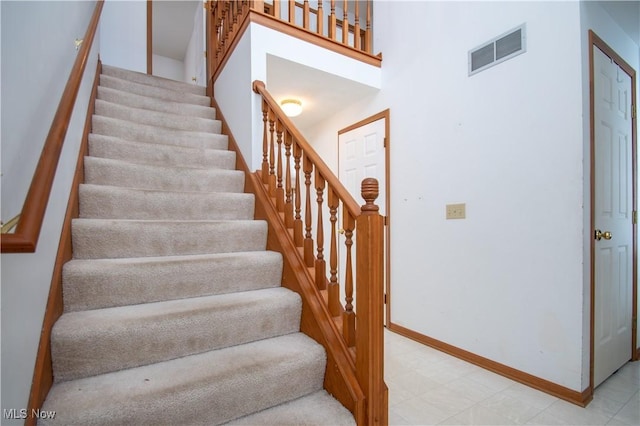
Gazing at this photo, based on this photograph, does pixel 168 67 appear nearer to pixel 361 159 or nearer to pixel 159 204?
pixel 361 159

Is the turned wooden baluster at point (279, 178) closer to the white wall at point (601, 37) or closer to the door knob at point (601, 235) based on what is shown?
the white wall at point (601, 37)

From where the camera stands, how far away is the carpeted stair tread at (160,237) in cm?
157

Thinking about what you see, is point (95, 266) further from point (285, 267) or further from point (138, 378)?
point (285, 267)

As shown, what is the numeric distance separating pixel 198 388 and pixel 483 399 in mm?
1578

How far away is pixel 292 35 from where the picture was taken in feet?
8.54

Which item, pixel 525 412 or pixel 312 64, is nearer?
pixel 525 412

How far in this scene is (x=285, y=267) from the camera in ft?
6.03

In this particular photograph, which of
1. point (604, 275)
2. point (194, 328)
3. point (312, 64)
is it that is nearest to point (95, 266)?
point (194, 328)

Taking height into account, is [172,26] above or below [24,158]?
above

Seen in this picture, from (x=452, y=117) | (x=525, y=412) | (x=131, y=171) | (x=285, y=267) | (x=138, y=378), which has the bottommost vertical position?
(x=525, y=412)

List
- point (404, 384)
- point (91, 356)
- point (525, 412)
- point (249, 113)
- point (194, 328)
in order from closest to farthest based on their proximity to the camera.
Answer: point (91, 356), point (194, 328), point (525, 412), point (404, 384), point (249, 113)

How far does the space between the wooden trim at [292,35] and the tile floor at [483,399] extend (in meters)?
2.64

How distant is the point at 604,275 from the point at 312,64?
2583 mm

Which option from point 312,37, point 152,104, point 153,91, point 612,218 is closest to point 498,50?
point 612,218
